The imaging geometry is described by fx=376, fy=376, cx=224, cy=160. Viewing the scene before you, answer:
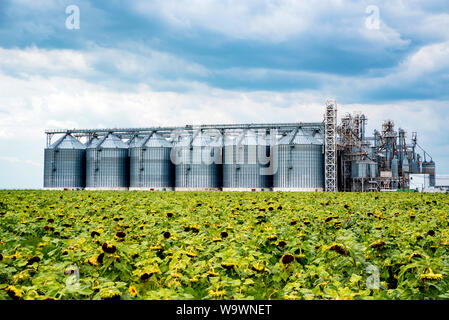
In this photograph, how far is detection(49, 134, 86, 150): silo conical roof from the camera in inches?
2315

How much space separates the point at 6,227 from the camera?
7.09 metres

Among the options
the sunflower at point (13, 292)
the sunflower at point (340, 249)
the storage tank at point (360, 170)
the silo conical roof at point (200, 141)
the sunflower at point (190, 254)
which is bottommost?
the sunflower at point (13, 292)

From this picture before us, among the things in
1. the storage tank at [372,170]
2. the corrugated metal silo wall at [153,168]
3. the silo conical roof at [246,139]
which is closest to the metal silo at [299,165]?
the silo conical roof at [246,139]

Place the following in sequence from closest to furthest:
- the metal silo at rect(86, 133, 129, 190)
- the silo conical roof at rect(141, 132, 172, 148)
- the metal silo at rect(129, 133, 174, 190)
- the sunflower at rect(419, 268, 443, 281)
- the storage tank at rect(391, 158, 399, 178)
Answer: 1. the sunflower at rect(419, 268, 443, 281)
2. the metal silo at rect(129, 133, 174, 190)
3. the silo conical roof at rect(141, 132, 172, 148)
4. the metal silo at rect(86, 133, 129, 190)
5. the storage tank at rect(391, 158, 399, 178)

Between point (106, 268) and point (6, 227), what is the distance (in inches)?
168

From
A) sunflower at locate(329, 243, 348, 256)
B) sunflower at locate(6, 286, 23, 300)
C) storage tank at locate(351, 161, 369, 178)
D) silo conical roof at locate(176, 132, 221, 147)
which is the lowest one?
sunflower at locate(6, 286, 23, 300)

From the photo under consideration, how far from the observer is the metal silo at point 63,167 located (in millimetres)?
57781

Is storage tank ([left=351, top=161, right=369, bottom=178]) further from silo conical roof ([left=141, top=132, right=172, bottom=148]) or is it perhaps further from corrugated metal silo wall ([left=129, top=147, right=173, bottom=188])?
silo conical roof ([left=141, top=132, right=172, bottom=148])

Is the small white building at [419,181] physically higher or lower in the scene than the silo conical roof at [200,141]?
lower

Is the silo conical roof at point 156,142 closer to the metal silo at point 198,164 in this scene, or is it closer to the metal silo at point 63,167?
the metal silo at point 198,164

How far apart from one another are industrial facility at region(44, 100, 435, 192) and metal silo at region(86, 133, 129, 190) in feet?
0.48

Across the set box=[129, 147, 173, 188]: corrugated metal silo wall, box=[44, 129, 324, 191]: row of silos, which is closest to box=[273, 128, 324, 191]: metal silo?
box=[44, 129, 324, 191]: row of silos

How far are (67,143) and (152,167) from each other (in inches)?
609
